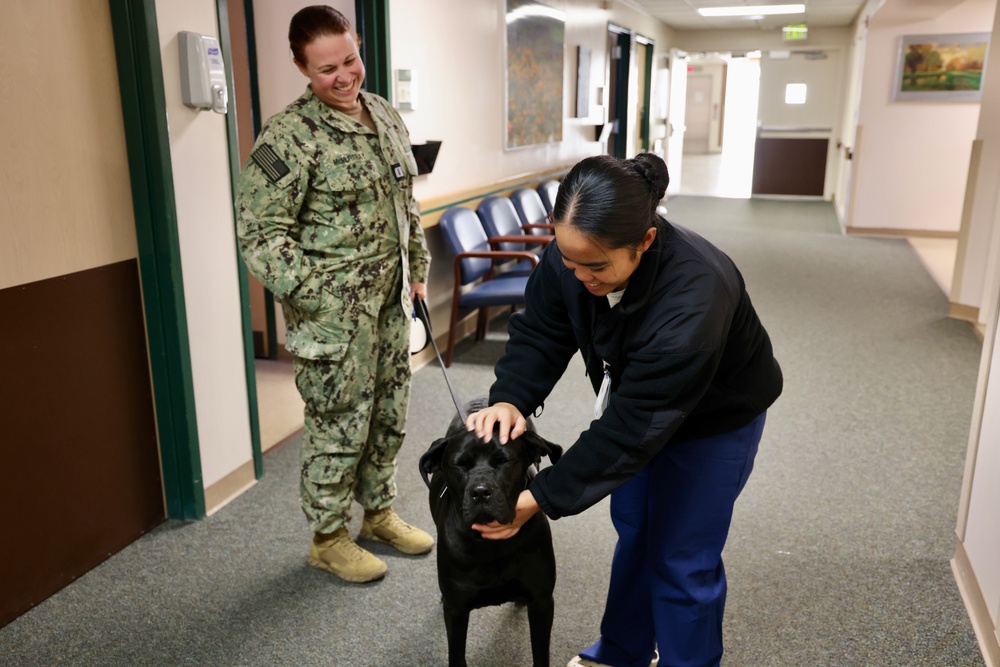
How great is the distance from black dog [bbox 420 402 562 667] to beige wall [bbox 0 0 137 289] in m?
1.23

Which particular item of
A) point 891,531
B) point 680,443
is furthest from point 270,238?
point 891,531

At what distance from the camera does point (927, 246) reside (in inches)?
310

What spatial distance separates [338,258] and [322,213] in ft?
0.40

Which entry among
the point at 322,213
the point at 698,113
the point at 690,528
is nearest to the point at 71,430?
the point at 322,213

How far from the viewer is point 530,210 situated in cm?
552


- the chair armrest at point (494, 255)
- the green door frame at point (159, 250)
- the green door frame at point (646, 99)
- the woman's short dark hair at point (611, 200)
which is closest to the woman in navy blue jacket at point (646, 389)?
the woman's short dark hair at point (611, 200)

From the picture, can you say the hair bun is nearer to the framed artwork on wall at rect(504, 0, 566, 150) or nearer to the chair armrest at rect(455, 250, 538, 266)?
the chair armrest at rect(455, 250, 538, 266)

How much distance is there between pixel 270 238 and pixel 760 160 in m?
10.8

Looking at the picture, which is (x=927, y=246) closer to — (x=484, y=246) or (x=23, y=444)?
(x=484, y=246)

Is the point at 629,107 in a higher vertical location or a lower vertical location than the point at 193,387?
higher

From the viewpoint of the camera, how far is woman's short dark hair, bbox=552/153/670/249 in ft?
4.13

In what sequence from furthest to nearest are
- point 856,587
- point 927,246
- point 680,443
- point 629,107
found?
point 629,107 → point 927,246 → point 856,587 → point 680,443

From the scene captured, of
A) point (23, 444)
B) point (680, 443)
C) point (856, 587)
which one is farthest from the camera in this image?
point (856, 587)

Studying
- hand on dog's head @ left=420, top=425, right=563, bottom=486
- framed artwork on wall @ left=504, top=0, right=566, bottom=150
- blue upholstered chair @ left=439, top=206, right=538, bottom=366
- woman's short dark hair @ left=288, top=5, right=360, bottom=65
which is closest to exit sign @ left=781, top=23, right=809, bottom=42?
framed artwork on wall @ left=504, top=0, right=566, bottom=150
